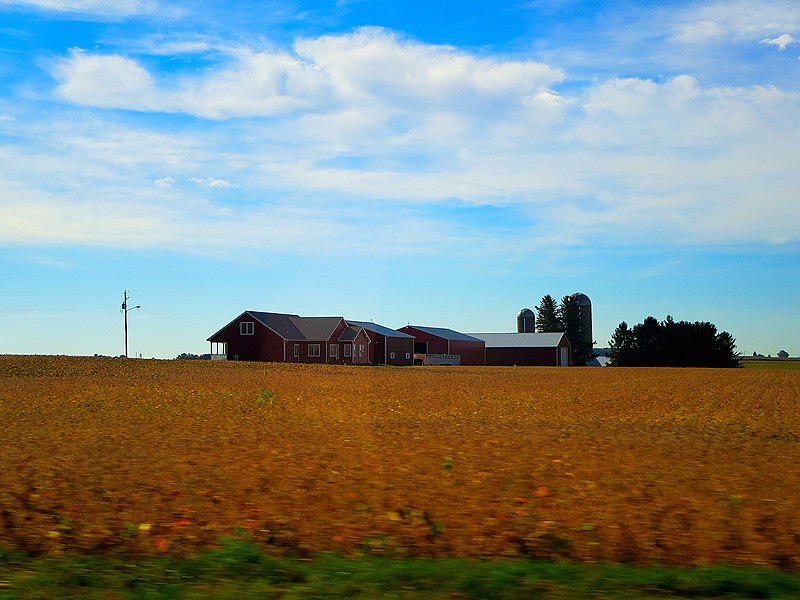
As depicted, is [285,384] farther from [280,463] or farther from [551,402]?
[280,463]

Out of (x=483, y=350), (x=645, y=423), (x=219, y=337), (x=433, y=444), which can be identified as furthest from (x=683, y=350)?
(x=433, y=444)

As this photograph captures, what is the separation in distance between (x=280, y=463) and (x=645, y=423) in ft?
38.2

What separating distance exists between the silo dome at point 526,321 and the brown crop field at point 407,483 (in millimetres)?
111885

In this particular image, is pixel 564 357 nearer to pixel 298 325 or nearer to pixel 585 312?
pixel 585 312

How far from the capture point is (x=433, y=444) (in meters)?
16.2

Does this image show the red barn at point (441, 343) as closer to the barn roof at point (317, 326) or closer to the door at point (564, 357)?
the door at point (564, 357)

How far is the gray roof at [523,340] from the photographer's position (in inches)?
4149

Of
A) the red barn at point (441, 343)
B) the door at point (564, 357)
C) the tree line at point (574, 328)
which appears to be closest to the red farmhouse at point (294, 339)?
the red barn at point (441, 343)

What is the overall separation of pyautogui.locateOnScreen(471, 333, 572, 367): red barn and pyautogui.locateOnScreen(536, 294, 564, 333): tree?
23363mm

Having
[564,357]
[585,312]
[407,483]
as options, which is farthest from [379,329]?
[407,483]

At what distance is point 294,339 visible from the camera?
8194 centimetres

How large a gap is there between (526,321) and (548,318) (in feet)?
11.3

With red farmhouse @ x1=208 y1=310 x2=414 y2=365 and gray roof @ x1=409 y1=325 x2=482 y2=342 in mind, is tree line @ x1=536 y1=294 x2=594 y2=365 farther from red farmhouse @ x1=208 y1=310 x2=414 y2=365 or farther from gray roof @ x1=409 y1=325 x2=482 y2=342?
red farmhouse @ x1=208 y1=310 x2=414 y2=365

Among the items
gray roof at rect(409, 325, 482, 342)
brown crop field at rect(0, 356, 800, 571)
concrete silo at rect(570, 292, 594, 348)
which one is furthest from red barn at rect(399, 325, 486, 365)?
brown crop field at rect(0, 356, 800, 571)
